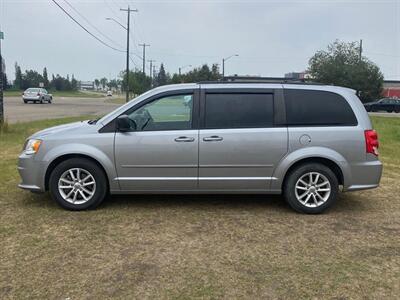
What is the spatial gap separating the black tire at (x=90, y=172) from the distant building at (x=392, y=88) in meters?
75.8

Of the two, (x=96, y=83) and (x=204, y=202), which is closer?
(x=204, y=202)

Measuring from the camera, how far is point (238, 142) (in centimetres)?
574

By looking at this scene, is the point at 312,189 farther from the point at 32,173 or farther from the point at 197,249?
the point at 32,173

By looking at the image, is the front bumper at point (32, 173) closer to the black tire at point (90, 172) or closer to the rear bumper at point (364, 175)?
the black tire at point (90, 172)

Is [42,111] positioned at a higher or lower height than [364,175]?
higher

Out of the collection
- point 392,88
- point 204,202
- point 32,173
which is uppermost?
point 392,88

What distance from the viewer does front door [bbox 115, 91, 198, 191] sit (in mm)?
5734

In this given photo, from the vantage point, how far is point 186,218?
5621 millimetres

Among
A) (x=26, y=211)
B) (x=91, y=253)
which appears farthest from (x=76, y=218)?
(x=91, y=253)

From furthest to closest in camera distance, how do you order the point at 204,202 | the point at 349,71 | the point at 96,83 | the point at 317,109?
the point at 96,83, the point at 349,71, the point at 204,202, the point at 317,109

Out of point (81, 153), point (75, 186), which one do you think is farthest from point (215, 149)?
point (75, 186)

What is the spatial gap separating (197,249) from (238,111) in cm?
207

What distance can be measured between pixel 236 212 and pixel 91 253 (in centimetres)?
214

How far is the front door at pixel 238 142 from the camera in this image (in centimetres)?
575
